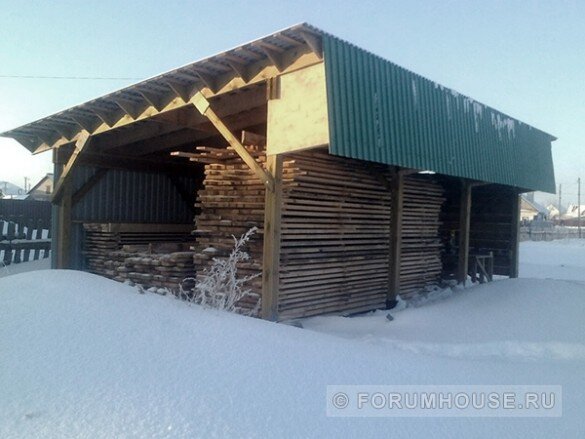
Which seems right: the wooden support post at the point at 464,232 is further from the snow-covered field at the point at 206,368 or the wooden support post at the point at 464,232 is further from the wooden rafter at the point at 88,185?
the wooden rafter at the point at 88,185

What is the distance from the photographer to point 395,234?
429 inches

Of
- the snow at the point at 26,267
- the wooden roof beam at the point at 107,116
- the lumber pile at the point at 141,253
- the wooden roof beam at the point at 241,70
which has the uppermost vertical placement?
the wooden roof beam at the point at 241,70

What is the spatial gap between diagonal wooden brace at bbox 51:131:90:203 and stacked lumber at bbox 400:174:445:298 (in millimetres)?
7769

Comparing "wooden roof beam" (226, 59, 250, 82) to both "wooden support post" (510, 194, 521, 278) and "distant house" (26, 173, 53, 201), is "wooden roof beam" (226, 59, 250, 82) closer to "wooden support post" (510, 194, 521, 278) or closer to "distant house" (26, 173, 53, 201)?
"wooden support post" (510, 194, 521, 278)

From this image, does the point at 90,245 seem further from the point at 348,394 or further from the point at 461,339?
the point at 348,394

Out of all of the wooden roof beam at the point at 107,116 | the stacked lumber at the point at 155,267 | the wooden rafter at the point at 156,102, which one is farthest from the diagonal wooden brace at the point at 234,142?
the stacked lumber at the point at 155,267

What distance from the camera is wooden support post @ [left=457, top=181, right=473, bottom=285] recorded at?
1311cm

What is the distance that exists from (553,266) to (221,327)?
1943cm

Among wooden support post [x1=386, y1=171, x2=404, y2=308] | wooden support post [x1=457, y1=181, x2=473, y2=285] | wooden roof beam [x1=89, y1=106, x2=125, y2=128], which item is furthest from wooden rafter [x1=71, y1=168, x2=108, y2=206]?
wooden support post [x1=457, y1=181, x2=473, y2=285]

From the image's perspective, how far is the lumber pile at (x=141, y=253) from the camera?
10.6m

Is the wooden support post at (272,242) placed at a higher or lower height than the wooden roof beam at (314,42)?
lower

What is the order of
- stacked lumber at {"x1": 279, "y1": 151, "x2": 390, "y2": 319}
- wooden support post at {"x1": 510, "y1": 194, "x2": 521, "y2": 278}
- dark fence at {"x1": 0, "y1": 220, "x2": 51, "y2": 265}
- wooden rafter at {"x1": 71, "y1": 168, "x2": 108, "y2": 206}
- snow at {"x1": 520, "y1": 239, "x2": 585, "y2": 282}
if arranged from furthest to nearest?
snow at {"x1": 520, "y1": 239, "x2": 585, "y2": 282} < dark fence at {"x1": 0, "y1": 220, "x2": 51, "y2": 265} < wooden support post at {"x1": 510, "y1": 194, "x2": 521, "y2": 278} < wooden rafter at {"x1": 71, "y1": 168, "x2": 108, "y2": 206} < stacked lumber at {"x1": 279, "y1": 151, "x2": 390, "y2": 319}

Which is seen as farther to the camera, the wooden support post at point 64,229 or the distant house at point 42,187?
the distant house at point 42,187

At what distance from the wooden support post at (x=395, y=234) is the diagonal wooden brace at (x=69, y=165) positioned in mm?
7302
